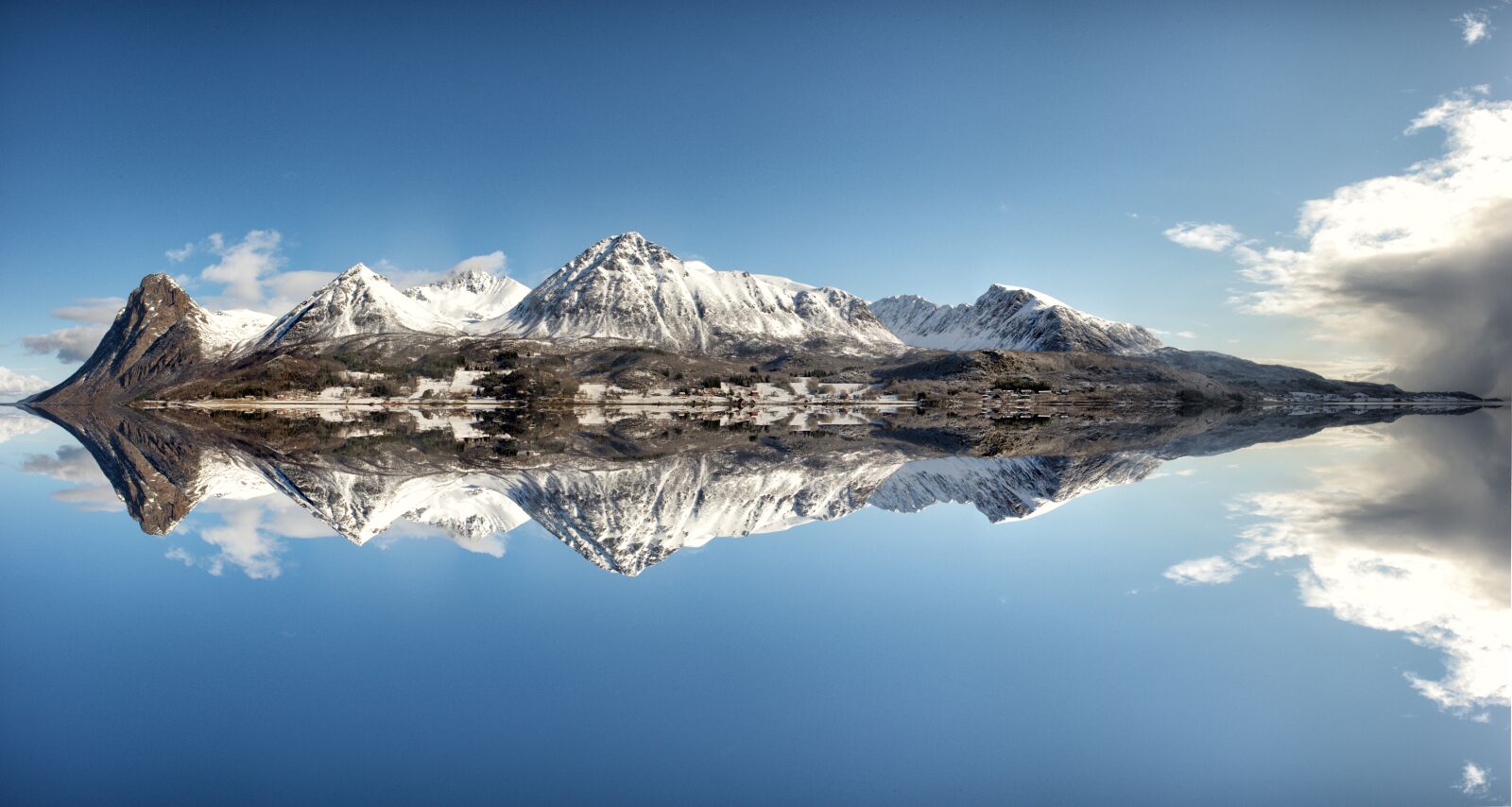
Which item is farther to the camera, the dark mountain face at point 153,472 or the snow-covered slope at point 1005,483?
the snow-covered slope at point 1005,483

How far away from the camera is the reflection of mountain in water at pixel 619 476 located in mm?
25531

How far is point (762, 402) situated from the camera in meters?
195

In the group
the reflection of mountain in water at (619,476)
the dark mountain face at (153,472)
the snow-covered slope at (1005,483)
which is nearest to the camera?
the reflection of mountain in water at (619,476)

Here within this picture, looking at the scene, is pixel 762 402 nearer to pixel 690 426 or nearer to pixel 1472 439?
pixel 690 426

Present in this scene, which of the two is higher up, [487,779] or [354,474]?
[354,474]

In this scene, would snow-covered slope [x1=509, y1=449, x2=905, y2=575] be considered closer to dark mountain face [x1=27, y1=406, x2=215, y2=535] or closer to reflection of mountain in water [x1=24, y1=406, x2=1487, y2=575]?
reflection of mountain in water [x1=24, y1=406, x2=1487, y2=575]

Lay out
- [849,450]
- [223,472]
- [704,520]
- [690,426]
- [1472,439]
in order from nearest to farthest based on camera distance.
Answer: [704,520]
[223,472]
[849,450]
[1472,439]
[690,426]

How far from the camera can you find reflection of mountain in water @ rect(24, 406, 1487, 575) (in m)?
25.5

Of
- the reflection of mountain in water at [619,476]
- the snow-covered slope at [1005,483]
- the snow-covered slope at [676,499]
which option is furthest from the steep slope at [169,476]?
the snow-covered slope at [1005,483]

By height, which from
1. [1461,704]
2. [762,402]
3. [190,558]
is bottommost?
[1461,704]

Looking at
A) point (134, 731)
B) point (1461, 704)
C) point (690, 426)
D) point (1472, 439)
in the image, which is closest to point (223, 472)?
point (134, 731)

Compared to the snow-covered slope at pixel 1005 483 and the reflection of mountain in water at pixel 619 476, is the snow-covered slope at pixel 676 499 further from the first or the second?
the snow-covered slope at pixel 1005 483

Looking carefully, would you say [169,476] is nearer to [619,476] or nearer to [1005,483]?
[619,476]

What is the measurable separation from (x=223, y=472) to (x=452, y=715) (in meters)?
37.3
